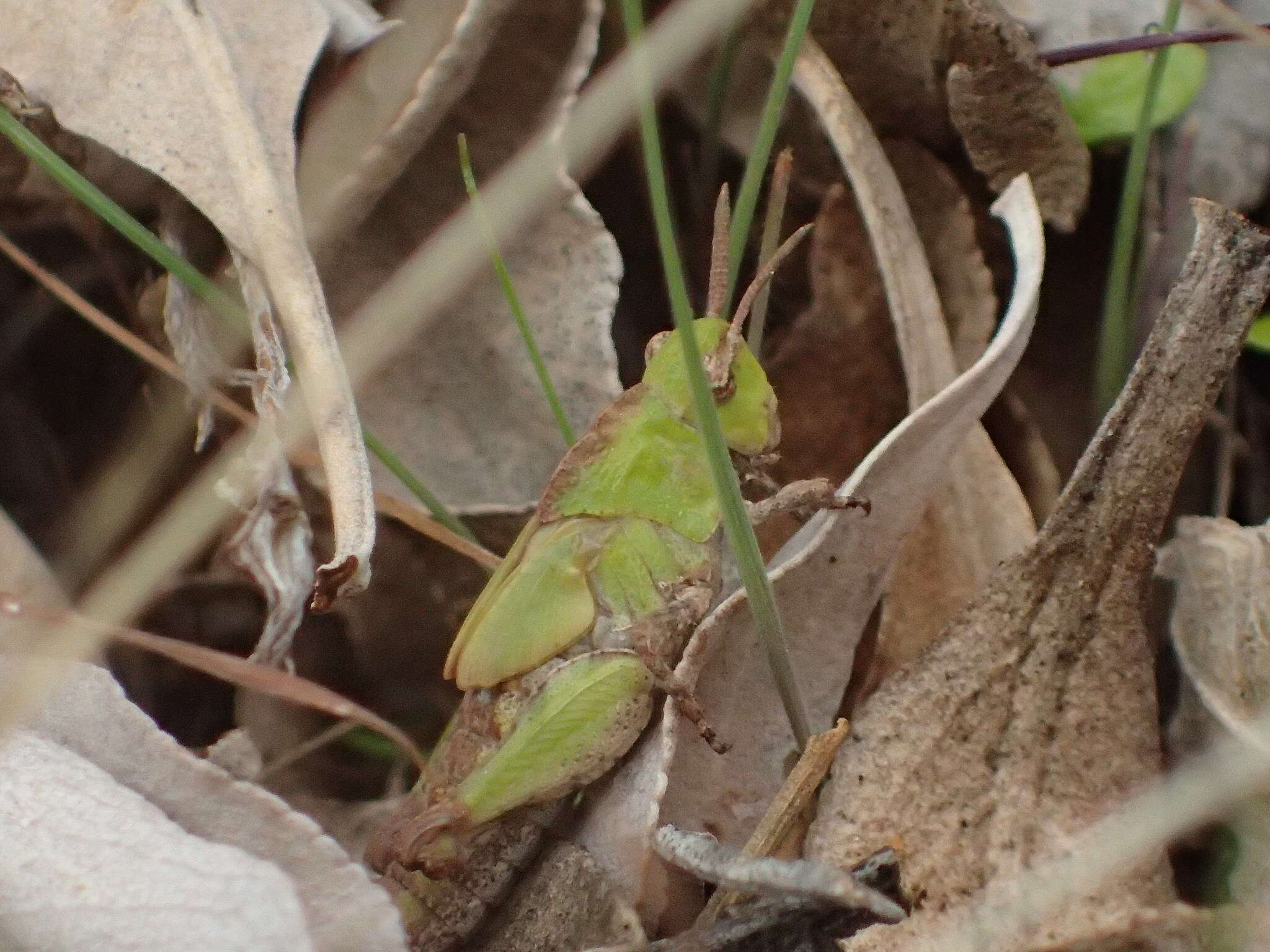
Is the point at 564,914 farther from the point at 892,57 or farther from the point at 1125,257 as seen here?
the point at 892,57

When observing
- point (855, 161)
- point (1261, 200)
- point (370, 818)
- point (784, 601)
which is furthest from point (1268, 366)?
point (370, 818)

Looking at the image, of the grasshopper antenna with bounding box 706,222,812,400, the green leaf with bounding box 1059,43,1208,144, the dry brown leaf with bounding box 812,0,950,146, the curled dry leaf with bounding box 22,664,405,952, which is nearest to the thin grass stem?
the grasshopper antenna with bounding box 706,222,812,400

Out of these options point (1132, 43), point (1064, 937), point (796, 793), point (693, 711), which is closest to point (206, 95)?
point (693, 711)

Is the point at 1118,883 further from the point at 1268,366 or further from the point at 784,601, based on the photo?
the point at 1268,366

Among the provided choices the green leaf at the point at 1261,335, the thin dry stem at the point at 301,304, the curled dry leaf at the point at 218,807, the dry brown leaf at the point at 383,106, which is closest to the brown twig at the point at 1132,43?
the green leaf at the point at 1261,335

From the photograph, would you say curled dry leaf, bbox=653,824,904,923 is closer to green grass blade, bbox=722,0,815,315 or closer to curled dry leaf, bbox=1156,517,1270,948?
curled dry leaf, bbox=1156,517,1270,948

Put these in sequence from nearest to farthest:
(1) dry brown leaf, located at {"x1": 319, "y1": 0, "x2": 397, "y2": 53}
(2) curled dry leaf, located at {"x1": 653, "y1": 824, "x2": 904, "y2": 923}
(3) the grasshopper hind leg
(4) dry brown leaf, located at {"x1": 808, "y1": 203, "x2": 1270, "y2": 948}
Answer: (2) curled dry leaf, located at {"x1": 653, "y1": 824, "x2": 904, "y2": 923}
(4) dry brown leaf, located at {"x1": 808, "y1": 203, "x2": 1270, "y2": 948}
(3) the grasshopper hind leg
(1) dry brown leaf, located at {"x1": 319, "y1": 0, "x2": 397, "y2": 53}
